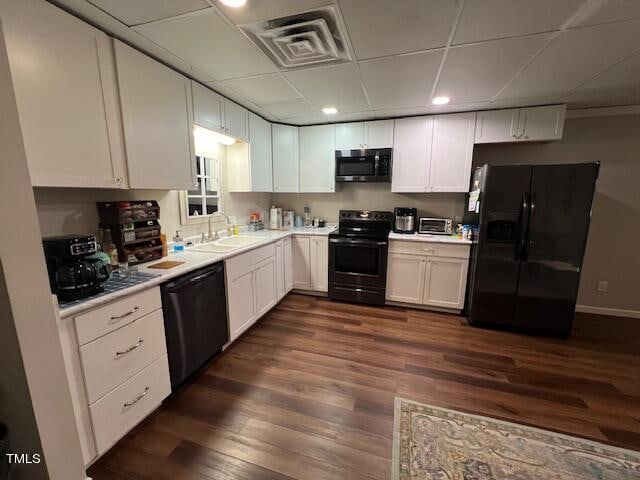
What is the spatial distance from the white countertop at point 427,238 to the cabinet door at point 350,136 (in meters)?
1.30

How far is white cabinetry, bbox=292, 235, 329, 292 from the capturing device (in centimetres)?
358

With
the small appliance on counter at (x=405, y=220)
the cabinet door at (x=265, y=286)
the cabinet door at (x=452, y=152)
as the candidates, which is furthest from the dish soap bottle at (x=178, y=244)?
the cabinet door at (x=452, y=152)

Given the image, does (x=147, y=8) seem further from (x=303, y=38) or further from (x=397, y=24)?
(x=397, y=24)

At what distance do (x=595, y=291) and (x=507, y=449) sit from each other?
2.92 meters

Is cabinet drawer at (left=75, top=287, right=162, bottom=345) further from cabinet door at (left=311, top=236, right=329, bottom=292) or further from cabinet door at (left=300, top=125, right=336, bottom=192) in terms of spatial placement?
cabinet door at (left=300, top=125, right=336, bottom=192)

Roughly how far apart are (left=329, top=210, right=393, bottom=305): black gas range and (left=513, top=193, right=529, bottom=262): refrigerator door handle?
1.33 metres

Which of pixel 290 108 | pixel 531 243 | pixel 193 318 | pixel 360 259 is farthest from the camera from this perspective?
pixel 360 259

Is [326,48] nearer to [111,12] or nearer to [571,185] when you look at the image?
[111,12]

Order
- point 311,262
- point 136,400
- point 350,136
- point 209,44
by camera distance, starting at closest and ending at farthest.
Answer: point 136,400 < point 209,44 < point 350,136 < point 311,262

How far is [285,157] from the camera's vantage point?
370 cm

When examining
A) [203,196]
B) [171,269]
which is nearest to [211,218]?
[203,196]

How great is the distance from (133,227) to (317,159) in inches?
97.1

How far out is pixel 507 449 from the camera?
4.97 ft

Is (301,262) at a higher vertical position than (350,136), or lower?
lower
